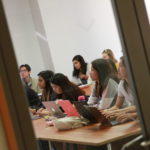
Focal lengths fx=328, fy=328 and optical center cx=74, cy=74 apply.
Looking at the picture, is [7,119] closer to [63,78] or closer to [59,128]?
[59,128]

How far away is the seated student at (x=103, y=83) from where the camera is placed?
9.37 feet

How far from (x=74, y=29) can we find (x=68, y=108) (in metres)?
4.01

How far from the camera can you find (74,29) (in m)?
6.55

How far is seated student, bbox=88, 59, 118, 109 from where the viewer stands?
2.86 meters

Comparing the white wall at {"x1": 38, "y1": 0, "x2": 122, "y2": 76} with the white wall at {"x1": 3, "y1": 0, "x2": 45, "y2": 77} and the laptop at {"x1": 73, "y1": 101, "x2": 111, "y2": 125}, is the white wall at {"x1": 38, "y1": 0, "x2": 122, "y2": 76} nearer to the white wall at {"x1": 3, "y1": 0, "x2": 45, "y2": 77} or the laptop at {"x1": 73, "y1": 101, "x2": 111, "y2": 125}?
the white wall at {"x1": 3, "y1": 0, "x2": 45, "y2": 77}

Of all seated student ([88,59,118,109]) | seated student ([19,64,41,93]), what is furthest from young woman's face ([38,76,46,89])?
seated student ([88,59,118,109])

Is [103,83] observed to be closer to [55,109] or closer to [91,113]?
[55,109]

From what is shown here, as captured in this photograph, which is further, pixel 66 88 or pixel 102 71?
pixel 66 88

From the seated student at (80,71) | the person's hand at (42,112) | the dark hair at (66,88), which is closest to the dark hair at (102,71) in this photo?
the dark hair at (66,88)

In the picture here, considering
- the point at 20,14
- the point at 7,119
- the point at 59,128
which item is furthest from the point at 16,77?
the point at 20,14

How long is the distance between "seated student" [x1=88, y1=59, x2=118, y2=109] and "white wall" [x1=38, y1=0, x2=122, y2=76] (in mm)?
3320

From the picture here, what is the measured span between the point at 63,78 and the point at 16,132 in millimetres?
2183

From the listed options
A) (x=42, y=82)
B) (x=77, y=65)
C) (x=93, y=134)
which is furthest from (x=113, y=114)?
(x=77, y=65)

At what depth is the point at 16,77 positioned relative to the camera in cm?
119
